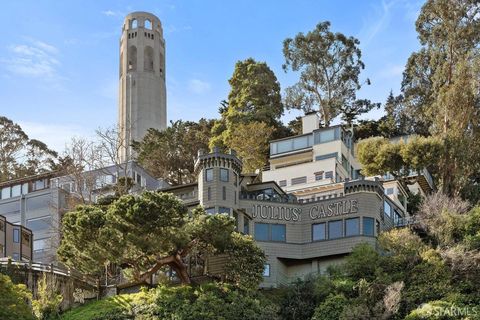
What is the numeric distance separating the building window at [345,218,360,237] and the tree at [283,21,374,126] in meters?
28.3

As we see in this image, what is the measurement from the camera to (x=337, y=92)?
3302 inches

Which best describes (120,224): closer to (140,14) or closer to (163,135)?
(163,135)

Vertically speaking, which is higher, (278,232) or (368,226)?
(368,226)

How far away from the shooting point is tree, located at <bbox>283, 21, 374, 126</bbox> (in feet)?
271

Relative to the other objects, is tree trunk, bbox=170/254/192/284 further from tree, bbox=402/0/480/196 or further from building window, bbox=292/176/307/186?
tree, bbox=402/0/480/196

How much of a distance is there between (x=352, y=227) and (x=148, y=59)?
2264 inches

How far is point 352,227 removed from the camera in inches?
2157

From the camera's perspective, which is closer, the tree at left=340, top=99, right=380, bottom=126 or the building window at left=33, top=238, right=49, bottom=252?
the building window at left=33, top=238, right=49, bottom=252

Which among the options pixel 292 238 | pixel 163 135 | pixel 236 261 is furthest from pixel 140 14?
pixel 236 261

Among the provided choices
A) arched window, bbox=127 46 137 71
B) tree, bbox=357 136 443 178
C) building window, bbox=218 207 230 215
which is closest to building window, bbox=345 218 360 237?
building window, bbox=218 207 230 215

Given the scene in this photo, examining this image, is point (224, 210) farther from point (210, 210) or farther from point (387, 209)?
point (387, 209)

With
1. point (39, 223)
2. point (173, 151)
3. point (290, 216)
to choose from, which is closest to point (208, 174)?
point (290, 216)

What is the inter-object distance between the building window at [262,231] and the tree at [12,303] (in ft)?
56.9

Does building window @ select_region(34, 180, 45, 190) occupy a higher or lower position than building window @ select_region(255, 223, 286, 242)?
higher
